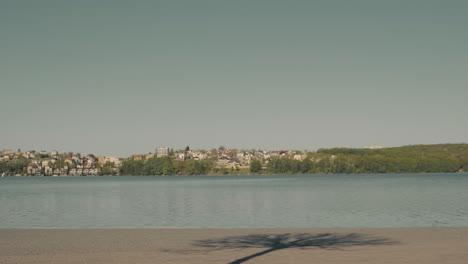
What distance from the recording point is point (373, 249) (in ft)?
73.6

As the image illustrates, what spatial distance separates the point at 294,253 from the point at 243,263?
306cm

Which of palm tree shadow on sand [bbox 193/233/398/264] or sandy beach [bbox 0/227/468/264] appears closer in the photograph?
sandy beach [bbox 0/227/468/264]

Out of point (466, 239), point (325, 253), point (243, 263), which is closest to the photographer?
point (243, 263)

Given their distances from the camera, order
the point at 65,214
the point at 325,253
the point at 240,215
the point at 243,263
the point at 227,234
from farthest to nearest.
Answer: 1. the point at 65,214
2. the point at 240,215
3. the point at 227,234
4. the point at 325,253
5. the point at 243,263

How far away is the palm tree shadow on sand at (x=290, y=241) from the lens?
2371cm

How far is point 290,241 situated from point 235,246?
283cm

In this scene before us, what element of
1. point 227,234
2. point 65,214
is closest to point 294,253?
point 227,234

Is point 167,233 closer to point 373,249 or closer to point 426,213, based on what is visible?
point 373,249

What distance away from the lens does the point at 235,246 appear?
24.1 m

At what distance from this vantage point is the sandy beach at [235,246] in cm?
2025

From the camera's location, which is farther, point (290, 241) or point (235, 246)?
point (290, 241)

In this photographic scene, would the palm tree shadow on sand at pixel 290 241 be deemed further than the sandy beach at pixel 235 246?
Yes

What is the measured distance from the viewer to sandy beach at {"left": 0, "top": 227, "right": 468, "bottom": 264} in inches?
797

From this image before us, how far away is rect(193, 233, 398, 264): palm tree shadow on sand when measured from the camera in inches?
934
